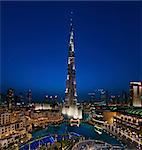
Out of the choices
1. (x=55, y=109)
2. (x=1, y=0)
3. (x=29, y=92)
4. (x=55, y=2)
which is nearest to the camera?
(x=1, y=0)

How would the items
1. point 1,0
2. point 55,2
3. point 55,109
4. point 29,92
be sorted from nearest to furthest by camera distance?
point 1,0, point 55,2, point 29,92, point 55,109

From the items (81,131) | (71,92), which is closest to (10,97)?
(71,92)

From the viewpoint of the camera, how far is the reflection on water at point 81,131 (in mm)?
3438

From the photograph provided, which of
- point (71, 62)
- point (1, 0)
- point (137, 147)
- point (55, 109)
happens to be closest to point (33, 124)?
point (55, 109)

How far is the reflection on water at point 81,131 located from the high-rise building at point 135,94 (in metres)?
0.57

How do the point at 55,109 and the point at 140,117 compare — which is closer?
the point at 140,117

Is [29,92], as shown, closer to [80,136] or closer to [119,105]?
[80,136]

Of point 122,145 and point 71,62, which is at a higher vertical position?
point 71,62

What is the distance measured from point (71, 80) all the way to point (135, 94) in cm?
78

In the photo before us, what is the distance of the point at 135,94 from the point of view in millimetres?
3812

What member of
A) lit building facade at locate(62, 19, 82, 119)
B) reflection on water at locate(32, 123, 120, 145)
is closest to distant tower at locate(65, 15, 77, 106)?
lit building facade at locate(62, 19, 82, 119)

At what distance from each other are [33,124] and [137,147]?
1.21 metres

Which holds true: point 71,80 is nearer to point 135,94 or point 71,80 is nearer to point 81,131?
point 81,131

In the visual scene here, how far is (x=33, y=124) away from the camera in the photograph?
3.74 metres
